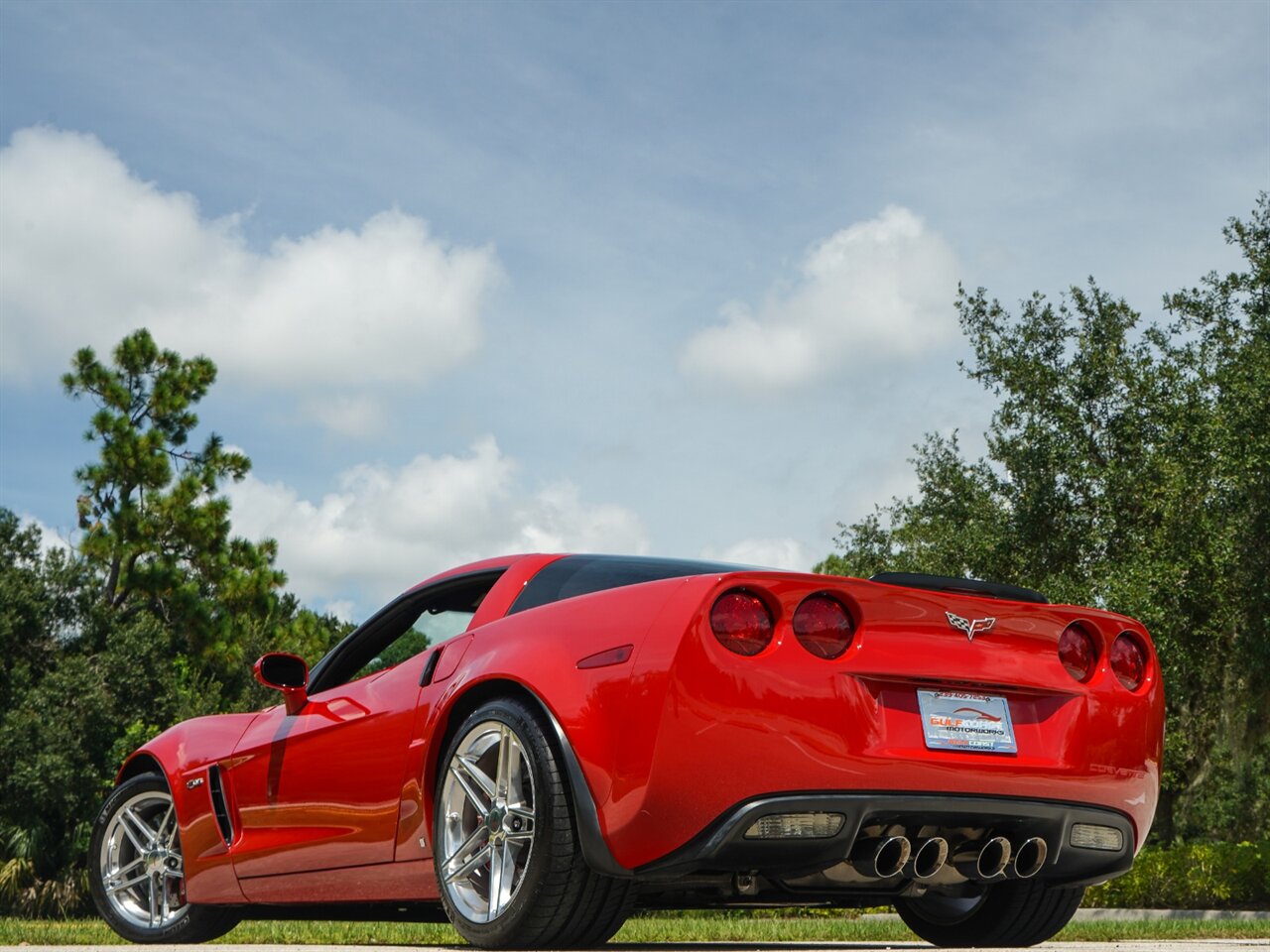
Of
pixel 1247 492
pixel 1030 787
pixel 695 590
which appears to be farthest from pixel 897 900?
pixel 1247 492

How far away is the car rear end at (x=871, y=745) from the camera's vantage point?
4000 millimetres

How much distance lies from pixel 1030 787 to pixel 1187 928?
6.48 meters

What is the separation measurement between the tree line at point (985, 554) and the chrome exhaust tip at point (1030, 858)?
57.5 feet

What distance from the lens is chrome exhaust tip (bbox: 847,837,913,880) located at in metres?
4.25

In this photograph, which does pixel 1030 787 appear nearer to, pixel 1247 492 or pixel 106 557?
pixel 1247 492

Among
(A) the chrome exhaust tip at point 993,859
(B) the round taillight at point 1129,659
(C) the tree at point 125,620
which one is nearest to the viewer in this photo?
(A) the chrome exhaust tip at point 993,859

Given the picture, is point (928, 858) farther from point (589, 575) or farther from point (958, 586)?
point (589, 575)

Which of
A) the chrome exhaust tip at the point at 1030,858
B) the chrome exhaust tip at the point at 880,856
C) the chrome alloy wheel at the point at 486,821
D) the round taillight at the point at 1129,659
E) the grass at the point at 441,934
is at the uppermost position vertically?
the round taillight at the point at 1129,659

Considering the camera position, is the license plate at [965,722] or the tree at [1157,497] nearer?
the license plate at [965,722]

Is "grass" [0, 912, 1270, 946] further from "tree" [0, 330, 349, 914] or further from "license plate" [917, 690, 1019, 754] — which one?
"tree" [0, 330, 349, 914]

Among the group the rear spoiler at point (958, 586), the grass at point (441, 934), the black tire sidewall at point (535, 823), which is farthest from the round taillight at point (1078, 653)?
the grass at point (441, 934)

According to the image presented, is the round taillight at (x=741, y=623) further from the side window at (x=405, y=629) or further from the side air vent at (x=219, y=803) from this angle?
the side air vent at (x=219, y=803)

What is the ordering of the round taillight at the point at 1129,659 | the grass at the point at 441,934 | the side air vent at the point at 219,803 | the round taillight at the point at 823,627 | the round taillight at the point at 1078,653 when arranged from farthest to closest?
1. the grass at the point at 441,934
2. the side air vent at the point at 219,803
3. the round taillight at the point at 1129,659
4. the round taillight at the point at 1078,653
5. the round taillight at the point at 823,627

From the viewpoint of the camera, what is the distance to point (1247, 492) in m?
21.6
